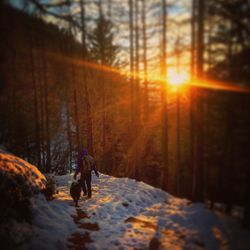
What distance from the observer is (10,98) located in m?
21.4

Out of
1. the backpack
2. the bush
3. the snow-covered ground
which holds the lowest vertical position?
the snow-covered ground

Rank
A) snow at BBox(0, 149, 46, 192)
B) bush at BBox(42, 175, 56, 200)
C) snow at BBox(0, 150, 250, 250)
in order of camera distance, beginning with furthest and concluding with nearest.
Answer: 1. bush at BBox(42, 175, 56, 200)
2. snow at BBox(0, 149, 46, 192)
3. snow at BBox(0, 150, 250, 250)

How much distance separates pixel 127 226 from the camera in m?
7.37

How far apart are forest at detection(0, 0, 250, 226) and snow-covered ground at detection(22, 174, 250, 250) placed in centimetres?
129

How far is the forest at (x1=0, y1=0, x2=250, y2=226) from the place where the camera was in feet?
25.4

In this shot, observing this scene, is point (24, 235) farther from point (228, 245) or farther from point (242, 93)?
point (242, 93)

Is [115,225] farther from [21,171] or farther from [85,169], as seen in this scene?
[21,171]

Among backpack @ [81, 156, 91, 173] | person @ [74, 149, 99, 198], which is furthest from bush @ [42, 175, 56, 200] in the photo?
backpack @ [81, 156, 91, 173]

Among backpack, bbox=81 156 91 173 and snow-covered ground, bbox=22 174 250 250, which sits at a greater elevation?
backpack, bbox=81 156 91 173

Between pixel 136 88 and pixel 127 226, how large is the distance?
10.2 meters

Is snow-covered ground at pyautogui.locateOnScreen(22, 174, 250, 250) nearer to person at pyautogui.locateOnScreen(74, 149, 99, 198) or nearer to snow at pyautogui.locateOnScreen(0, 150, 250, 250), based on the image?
snow at pyautogui.locateOnScreen(0, 150, 250, 250)

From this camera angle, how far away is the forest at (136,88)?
25.4 ft

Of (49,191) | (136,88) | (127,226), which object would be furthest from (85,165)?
(136,88)

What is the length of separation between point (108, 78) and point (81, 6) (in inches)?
284
